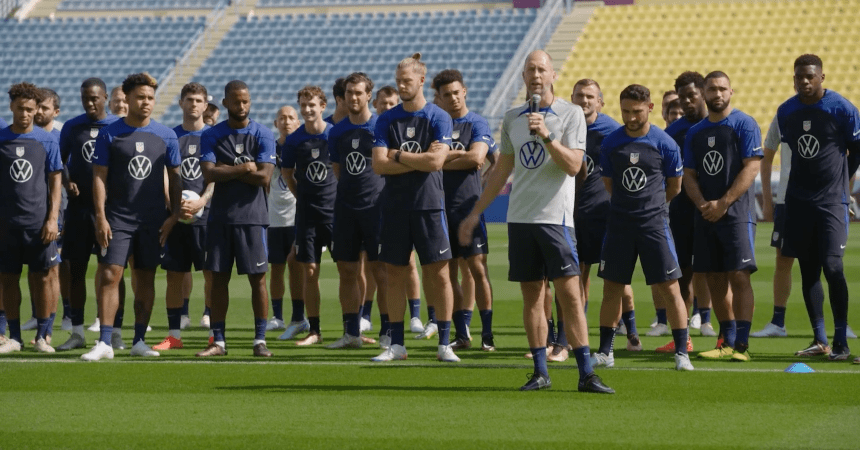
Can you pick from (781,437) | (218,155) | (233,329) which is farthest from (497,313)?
(781,437)

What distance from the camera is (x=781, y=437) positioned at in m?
5.43

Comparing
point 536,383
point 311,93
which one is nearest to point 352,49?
point 311,93

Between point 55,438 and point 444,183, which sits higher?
point 444,183

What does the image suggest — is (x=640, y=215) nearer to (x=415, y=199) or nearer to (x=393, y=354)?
(x=415, y=199)

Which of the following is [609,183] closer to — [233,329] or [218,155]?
[218,155]

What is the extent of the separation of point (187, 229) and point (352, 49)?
25.0 m

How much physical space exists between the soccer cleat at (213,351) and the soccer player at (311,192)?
119cm

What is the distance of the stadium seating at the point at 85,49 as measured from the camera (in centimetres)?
3453

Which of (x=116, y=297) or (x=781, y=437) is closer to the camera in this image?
(x=781, y=437)

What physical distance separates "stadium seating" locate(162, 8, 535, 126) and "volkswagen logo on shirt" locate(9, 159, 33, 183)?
2189cm

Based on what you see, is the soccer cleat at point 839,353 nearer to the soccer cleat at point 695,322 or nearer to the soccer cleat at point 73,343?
the soccer cleat at point 695,322

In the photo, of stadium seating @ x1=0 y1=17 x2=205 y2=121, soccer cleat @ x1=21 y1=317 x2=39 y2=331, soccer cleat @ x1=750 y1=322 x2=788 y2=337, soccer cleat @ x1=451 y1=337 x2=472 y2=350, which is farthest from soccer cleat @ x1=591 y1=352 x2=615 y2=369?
stadium seating @ x1=0 y1=17 x2=205 y2=121

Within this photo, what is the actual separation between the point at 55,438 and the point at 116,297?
10.6 ft

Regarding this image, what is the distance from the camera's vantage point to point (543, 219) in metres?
6.82
